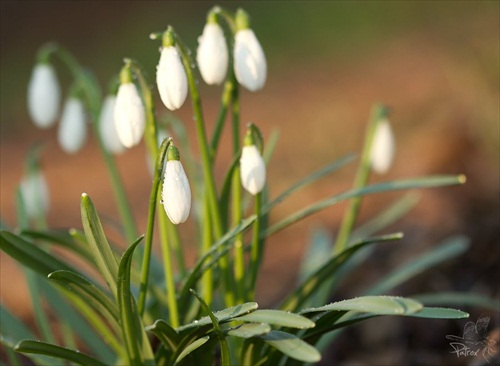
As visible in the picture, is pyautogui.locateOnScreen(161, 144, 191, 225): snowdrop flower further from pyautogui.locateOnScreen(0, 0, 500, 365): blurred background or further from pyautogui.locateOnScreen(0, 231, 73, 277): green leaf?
pyautogui.locateOnScreen(0, 0, 500, 365): blurred background

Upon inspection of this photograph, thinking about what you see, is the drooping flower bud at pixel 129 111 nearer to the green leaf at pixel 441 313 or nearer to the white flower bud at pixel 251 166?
the white flower bud at pixel 251 166

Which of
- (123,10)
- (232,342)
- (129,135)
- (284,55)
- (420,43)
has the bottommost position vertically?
(232,342)

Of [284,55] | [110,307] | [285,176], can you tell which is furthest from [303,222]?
[284,55]

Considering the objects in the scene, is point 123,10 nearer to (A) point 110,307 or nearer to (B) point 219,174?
(B) point 219,174

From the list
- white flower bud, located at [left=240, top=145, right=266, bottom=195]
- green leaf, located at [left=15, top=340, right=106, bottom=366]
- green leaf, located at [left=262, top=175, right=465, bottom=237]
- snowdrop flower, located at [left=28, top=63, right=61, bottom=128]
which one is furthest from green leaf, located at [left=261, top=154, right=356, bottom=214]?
snowdrop flower, located at [left=28, top=63, right=61, bottom=128]

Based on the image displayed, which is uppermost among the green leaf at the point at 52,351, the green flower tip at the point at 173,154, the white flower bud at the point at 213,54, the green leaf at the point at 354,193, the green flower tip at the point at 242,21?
the green flower tip at the point at 242,21

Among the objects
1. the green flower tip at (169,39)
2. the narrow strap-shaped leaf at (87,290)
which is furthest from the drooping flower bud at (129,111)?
the narrow strap-shaped leaf at (87,290)

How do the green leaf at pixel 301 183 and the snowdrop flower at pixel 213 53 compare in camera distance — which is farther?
the green leaf at pixel 301 183
